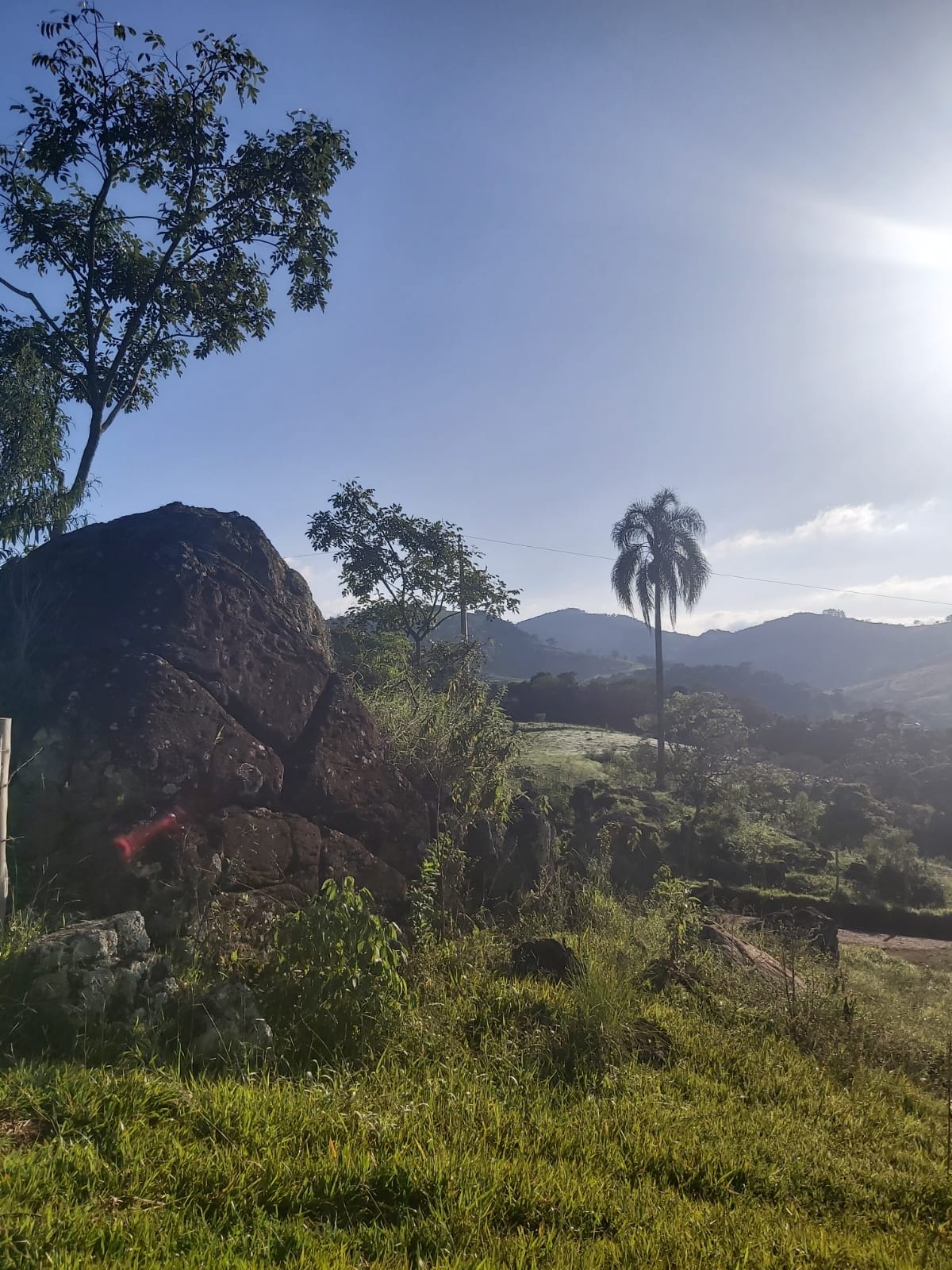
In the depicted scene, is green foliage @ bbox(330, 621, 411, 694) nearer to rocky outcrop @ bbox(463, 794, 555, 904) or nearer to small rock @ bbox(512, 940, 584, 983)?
rocky outcrop @ bbox(463, 794, 555, 904)

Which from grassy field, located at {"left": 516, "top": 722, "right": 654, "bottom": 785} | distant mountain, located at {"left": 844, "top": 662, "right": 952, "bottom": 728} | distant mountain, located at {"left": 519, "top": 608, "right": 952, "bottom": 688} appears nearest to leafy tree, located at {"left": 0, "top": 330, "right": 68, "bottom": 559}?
grassy field, located at {"left": 516, "top": 722, "right": 654, "bottom": 785}

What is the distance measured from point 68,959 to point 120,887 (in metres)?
1.25

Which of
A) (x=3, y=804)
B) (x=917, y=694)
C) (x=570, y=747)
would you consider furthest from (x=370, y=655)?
(x=917, y=694)

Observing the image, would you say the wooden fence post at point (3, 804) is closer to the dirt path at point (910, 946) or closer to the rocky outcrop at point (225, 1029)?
the rocky outcrop at point (225, 1029)

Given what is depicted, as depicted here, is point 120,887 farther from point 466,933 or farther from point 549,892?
point 549,892

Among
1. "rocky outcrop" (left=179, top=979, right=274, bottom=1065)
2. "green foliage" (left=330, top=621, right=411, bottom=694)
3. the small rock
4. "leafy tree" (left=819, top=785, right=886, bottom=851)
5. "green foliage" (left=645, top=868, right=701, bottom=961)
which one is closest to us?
"rocky outcrop" (left=179, top=979, right=274, bottom=1065)

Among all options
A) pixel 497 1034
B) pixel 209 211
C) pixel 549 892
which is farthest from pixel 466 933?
pixel 209 211

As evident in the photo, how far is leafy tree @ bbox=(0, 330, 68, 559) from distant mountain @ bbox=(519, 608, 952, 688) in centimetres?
12816

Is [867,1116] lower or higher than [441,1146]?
lower

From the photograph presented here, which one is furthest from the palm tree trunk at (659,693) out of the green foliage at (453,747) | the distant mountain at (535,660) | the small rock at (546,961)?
the distant mountain at (535,660)

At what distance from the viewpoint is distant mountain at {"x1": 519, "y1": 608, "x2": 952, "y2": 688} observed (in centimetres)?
14175

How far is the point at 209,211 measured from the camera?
1123cm

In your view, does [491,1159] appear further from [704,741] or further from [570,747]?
[570,747]

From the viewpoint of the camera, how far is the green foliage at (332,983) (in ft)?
14.9
